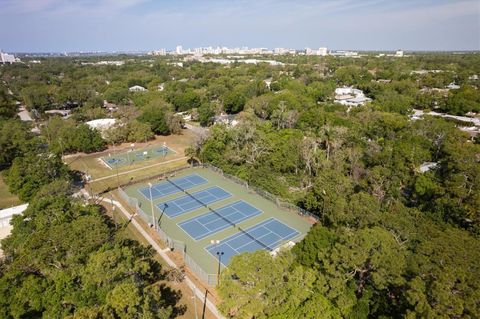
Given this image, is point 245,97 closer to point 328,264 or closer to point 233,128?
point 233,128

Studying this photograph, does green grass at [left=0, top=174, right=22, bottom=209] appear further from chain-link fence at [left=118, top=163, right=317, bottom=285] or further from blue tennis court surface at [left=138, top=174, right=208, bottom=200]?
blue tennis court surface at [left=138, top=174, right=208, bottom=200]

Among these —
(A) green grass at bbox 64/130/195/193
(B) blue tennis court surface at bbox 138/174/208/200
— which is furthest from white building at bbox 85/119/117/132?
(B) blue tennis court surface at bbox 138/174/208/200

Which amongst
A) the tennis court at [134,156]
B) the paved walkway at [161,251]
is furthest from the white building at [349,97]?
the paved walkway at [161,251]

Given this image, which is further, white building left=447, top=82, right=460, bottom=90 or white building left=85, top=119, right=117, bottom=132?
white building left=447, top=82, right=460, bottom=90

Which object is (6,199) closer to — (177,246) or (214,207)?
(177,246)

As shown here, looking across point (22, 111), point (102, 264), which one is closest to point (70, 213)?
point (102, 264)

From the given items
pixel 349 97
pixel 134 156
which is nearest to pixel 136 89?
pixel 134 156
